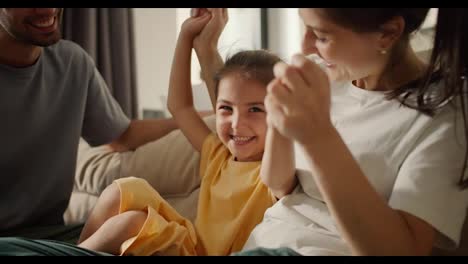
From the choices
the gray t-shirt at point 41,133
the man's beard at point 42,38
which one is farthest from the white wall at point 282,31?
the man's beard at point 42,38

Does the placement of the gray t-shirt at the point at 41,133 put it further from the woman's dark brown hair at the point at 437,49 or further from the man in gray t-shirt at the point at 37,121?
the woman's dark brown hair at the point at 437,49

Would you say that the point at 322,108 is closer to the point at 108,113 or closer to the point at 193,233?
the point at 193,233

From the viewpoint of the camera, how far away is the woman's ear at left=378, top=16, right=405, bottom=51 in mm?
618

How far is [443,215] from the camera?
63cm

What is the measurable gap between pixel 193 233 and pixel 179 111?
0.24 metres

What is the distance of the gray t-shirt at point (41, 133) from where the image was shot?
1.09m

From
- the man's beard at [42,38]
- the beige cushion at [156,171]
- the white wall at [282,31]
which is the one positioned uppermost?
the man's beard at [42,38]

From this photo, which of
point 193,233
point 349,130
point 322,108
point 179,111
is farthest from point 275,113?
point 179,111

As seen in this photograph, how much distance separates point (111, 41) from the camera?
77.5 inches

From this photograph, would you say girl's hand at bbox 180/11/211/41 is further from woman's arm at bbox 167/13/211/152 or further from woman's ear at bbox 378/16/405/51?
woman's ear at bbox 378/16/405/51

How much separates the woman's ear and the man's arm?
2.37 ft

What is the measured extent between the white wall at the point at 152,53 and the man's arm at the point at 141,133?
29.4 inches

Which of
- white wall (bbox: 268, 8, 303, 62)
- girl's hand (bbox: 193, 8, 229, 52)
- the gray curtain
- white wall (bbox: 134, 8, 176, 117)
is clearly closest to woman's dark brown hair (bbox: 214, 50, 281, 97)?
girl's hand (bbox: 193, 8, 229, 52)

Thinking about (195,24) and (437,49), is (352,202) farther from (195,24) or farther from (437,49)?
(195,24)
